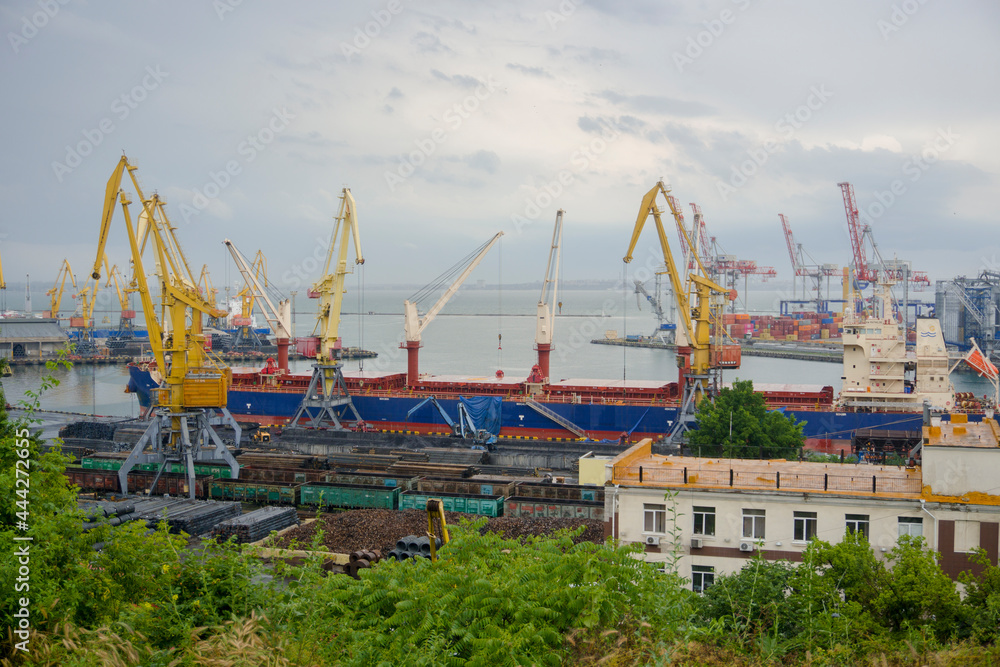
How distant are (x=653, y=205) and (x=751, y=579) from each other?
32.5 metres

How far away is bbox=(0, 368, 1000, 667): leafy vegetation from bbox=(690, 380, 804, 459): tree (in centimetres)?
2026

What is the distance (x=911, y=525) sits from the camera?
1378 centimetres

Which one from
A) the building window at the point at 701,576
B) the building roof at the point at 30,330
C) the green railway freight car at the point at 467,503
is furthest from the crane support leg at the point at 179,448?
the building roof at the point at 30,330

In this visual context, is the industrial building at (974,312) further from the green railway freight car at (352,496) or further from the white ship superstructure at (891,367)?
the green railway freight car at (352,496)

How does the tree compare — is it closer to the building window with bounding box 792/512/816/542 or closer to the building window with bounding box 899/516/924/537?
the building window with bounding box 792/512/816/542

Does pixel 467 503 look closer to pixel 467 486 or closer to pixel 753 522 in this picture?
pixel 467 486

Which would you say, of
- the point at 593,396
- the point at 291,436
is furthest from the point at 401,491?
the point at 593,396

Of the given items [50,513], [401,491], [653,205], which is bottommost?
[401,491]

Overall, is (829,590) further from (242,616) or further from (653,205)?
(653,205)

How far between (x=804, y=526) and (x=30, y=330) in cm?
10614

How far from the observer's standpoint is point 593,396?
4419 centimetres

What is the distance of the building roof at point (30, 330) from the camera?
323ft

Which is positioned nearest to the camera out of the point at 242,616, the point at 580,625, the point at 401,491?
the point at 580,625

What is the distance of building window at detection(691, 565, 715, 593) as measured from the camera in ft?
47.2
